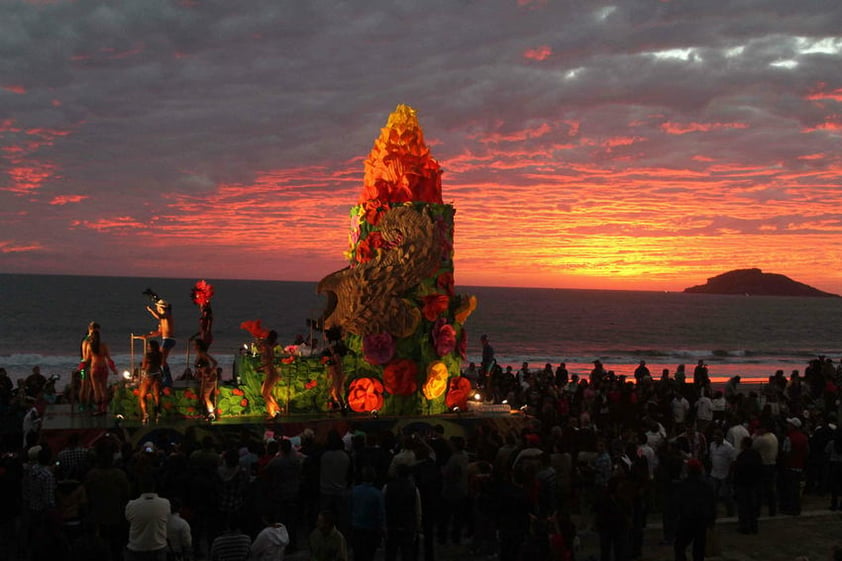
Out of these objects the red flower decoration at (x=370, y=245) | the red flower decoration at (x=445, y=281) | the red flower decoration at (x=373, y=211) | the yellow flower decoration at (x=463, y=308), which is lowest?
the yellow flower decoration at (x=463, y=308)

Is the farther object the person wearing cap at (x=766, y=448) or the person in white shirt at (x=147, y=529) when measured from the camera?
the person wearing cap at (x=766, y=448)

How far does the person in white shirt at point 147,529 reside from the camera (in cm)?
791

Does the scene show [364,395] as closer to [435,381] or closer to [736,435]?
[435,381]

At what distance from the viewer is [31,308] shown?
103m

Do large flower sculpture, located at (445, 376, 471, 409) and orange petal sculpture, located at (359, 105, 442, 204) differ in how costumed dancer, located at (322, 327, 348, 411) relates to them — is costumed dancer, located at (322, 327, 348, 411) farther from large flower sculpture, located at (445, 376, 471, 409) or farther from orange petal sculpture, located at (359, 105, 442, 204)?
orange petal sculpture, located at (359, 105, 442, 204)

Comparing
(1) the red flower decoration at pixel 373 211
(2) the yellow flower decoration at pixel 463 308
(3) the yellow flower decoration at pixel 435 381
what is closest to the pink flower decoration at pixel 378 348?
(3) the yellow flower decoration at pixel 435 381

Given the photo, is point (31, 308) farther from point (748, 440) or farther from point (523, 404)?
point (748, 440)

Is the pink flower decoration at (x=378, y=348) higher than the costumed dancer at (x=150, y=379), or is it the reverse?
the pink flower decoration at (x=378, y=348)

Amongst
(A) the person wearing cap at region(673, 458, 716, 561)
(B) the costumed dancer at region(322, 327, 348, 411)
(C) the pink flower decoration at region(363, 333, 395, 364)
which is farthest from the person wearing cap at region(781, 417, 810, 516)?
(B) the costumed dancer at region(322, 327, 348, 411)

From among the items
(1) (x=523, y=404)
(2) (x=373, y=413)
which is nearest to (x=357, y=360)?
(2) (x=373, y=413)

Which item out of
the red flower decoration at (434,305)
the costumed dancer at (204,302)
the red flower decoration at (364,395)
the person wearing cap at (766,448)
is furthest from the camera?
the red flower decoration at (434,305)

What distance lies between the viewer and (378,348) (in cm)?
1781

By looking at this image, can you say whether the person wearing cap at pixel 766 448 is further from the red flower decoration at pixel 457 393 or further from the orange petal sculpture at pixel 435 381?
the orange petal sculpture at pixel 435 381

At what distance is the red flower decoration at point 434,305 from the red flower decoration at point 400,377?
1188mm
